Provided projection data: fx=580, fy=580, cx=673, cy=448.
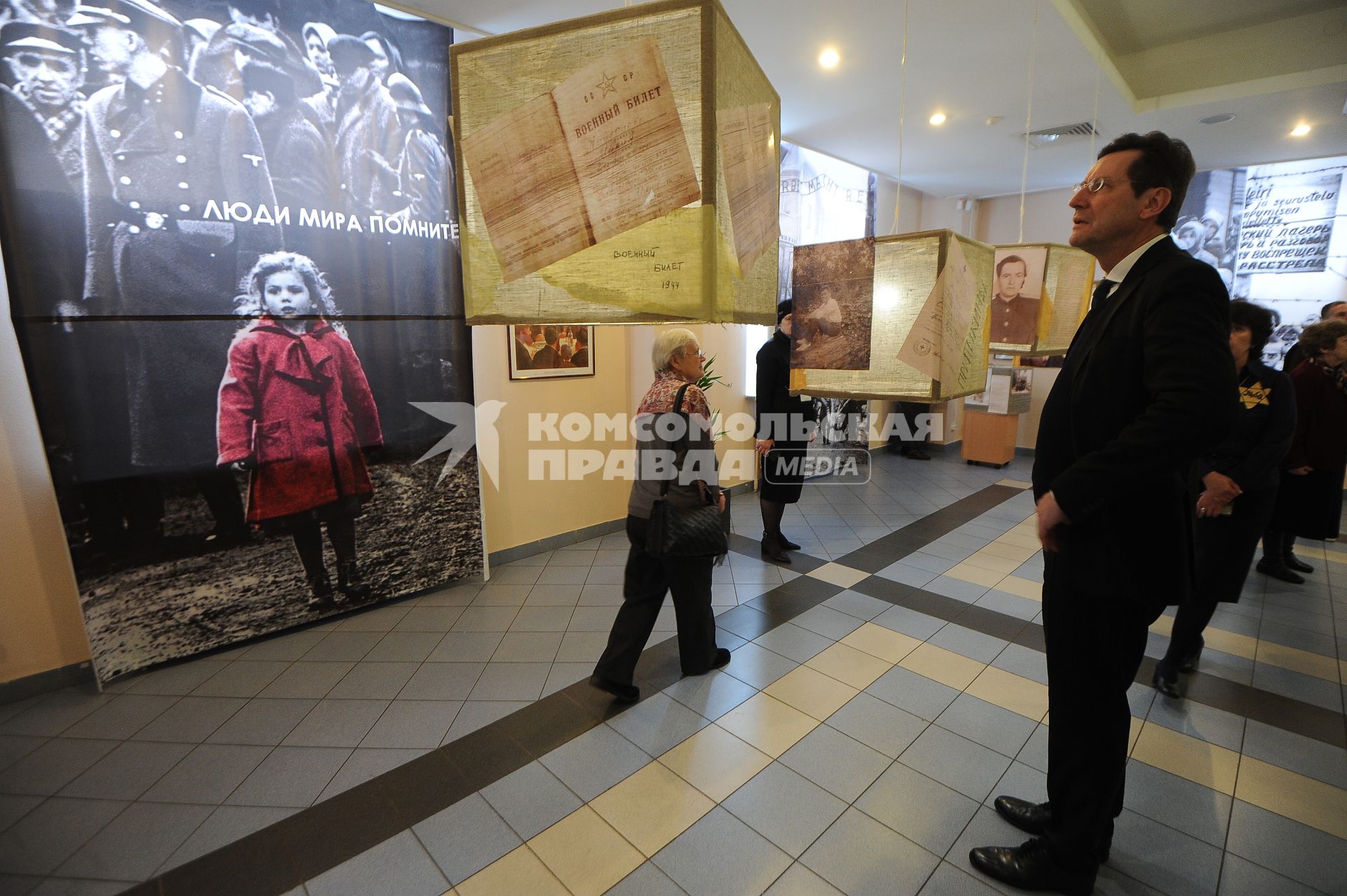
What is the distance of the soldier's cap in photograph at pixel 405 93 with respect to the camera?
10.4 feet

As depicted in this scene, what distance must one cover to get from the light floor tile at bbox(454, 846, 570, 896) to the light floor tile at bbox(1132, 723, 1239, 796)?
7.22 feet

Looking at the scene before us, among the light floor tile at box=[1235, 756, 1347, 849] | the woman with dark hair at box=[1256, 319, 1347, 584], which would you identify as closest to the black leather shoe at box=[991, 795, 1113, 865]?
the light floor tile at box=[1235, 756, 1347, 849]

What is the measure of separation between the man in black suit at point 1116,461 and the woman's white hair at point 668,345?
52.6 inches

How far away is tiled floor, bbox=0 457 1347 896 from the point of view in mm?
1772

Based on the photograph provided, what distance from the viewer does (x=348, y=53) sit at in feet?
9.90

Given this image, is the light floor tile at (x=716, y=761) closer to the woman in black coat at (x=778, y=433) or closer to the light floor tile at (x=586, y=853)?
the light floor tile at (x=586, y=853)

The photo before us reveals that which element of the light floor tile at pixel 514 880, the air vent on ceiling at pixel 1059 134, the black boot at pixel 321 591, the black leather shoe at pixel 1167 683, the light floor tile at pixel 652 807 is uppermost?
the air vent on ceiling at pixel 1059 134

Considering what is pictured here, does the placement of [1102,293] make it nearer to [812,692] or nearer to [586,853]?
[812,692]

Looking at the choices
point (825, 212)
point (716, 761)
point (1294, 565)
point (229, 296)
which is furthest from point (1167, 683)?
point (825, 212)

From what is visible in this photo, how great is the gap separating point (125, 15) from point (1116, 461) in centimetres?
396

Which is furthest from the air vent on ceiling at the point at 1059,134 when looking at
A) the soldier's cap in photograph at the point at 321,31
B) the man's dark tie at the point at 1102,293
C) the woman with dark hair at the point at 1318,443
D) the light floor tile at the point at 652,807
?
the light floor tile at the point at 652,807

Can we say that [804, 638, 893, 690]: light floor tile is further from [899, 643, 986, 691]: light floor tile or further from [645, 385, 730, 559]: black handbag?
[645, 385, 730, 559]: black handbag

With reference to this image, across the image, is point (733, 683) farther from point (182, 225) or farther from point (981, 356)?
point (182, 225)

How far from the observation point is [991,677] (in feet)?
8.96
